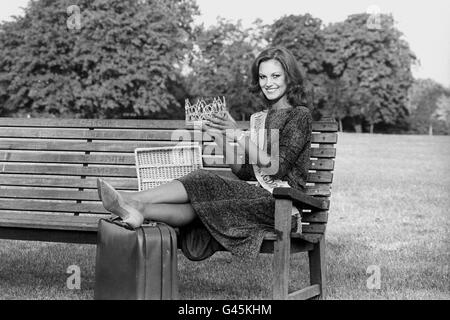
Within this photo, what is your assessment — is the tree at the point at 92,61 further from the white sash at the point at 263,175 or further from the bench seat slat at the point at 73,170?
the white sash at the point at 263,175

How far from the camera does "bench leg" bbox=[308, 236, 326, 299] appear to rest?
4637 millimetres

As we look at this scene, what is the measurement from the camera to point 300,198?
397 centimetres

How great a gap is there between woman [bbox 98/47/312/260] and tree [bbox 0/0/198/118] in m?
36.1

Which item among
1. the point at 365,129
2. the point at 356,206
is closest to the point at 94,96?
the point at 365,129

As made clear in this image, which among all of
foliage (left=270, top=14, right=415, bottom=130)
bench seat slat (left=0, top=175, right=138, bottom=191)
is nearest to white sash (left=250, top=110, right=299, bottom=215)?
bench seat slat (left=0, top=175, right=138, bottom=191)

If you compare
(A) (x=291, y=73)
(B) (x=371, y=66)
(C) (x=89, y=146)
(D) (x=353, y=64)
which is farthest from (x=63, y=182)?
(D) (x=353, y=64)

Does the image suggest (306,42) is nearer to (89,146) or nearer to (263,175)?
(89,146)

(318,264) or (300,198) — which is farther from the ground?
(300,198)

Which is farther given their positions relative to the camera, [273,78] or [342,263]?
[342,263]

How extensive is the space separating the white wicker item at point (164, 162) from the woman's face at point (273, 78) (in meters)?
0.76

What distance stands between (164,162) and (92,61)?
123 ft

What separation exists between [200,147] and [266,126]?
2.40 ft

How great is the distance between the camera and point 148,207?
395 cm

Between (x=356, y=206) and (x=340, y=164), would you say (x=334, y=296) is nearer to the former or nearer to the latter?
(x=356, y=206)
